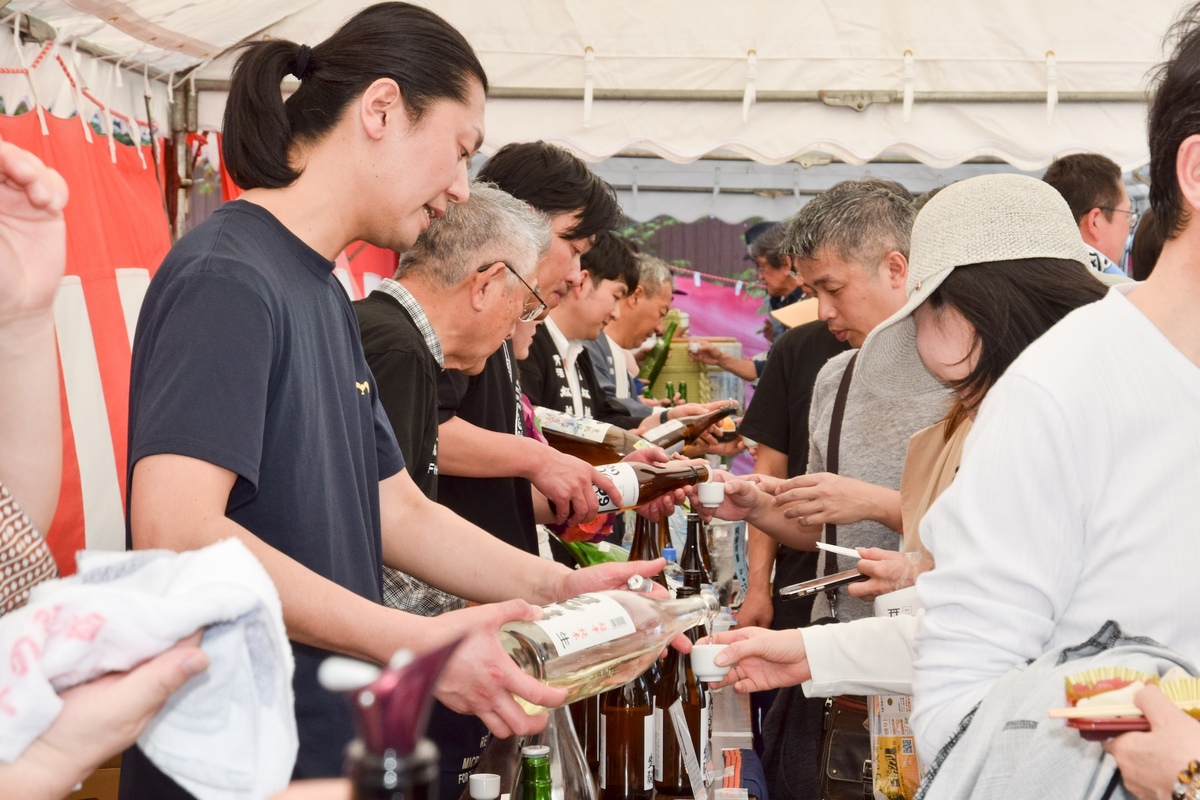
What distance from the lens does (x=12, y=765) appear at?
0.67 m

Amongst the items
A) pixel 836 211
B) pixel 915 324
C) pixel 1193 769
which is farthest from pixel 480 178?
pixel 1193 769

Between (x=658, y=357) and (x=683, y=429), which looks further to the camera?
(x=658, y=357)

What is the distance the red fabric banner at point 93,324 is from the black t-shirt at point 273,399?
143 cm

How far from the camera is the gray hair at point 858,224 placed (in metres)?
3.09

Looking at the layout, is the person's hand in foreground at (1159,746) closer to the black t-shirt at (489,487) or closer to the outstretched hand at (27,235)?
the outstretched hand at (27,235)

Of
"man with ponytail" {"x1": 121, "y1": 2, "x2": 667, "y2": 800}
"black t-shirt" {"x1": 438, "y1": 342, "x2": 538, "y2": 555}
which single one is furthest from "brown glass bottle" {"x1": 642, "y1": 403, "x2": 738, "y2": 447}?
"man with ponytail" {"x1": 121, "y1": 2, "x2": 667, "y2": 800}

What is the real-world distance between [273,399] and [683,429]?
7.69ft

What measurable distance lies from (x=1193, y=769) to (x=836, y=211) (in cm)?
236

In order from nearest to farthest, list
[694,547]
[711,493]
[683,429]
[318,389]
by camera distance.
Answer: [318,389] → [711,493] → [694,547] → [683,429]

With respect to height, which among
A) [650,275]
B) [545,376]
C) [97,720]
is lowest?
[545,376]

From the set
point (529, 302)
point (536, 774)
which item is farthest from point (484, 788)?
point (529, 302)

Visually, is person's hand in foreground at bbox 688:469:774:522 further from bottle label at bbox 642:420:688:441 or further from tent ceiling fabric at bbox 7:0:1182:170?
tent ceiling fabric at bbox 7:0:1182:170

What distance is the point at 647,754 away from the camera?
1.97 meters

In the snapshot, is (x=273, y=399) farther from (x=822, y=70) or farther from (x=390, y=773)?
(x=822, y=70)
